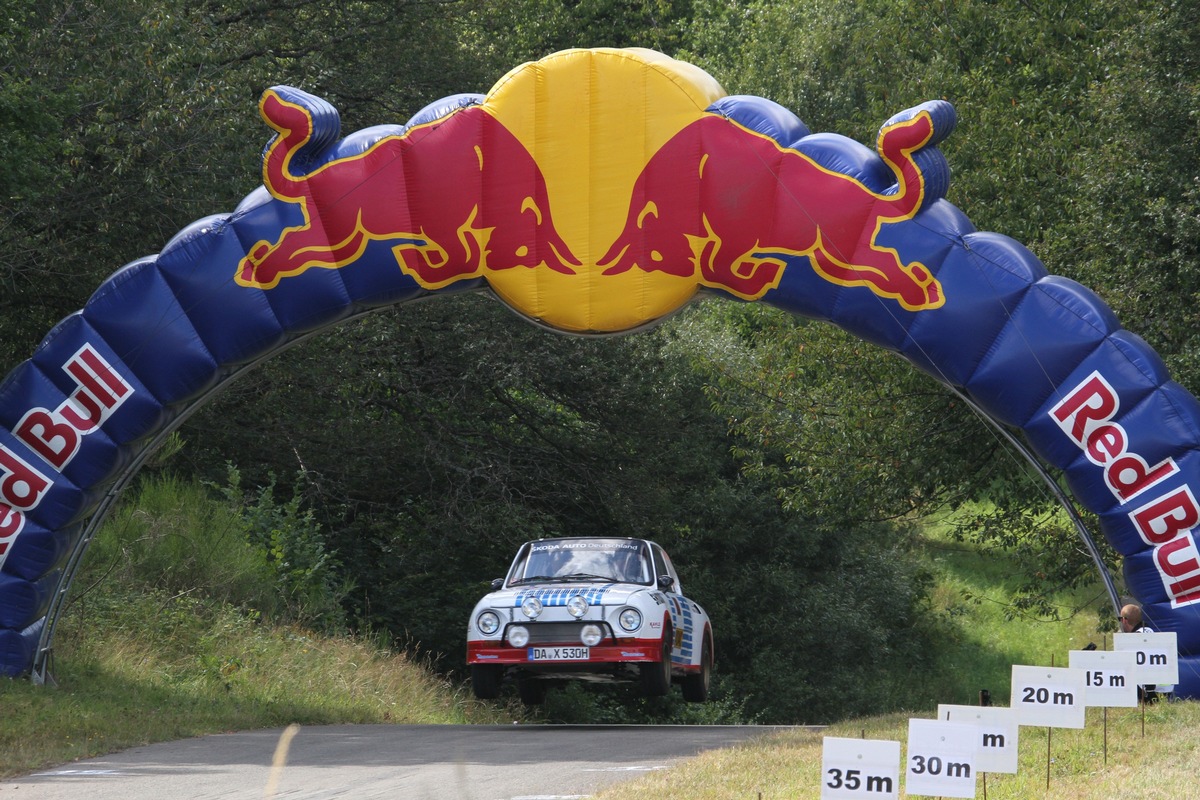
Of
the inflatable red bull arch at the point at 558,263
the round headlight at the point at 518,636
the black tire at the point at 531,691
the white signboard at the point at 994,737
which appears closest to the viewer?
the white signboard at the point at 994,737

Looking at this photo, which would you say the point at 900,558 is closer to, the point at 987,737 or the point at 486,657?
the point at 486,657

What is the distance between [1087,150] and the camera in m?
20.1

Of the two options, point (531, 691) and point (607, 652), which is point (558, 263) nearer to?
point (607, 652)

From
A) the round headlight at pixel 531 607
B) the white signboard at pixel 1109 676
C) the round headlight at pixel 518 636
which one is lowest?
the white signboard at pixel 1109 676

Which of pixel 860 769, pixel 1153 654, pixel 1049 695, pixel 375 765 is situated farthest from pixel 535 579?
pixel 860 769

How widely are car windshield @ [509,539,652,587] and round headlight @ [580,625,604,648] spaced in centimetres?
124

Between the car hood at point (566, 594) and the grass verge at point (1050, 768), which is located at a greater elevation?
the car hood at point (566, 594)

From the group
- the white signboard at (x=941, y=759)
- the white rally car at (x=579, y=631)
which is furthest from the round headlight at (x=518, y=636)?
the white signboard at (x=941, y=759)

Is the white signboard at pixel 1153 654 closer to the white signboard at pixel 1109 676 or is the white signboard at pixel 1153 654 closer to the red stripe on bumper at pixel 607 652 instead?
the white signboard at pixel 1109 676

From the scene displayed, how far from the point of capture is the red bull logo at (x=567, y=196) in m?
14.0

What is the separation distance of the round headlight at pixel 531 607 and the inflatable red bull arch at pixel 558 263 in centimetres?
277

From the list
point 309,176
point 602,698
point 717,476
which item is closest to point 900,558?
point 717,476

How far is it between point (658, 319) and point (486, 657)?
3.82m

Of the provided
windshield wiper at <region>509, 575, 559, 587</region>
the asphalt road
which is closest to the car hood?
windshield wiper at <region>509, 575, 559, 587</region>
